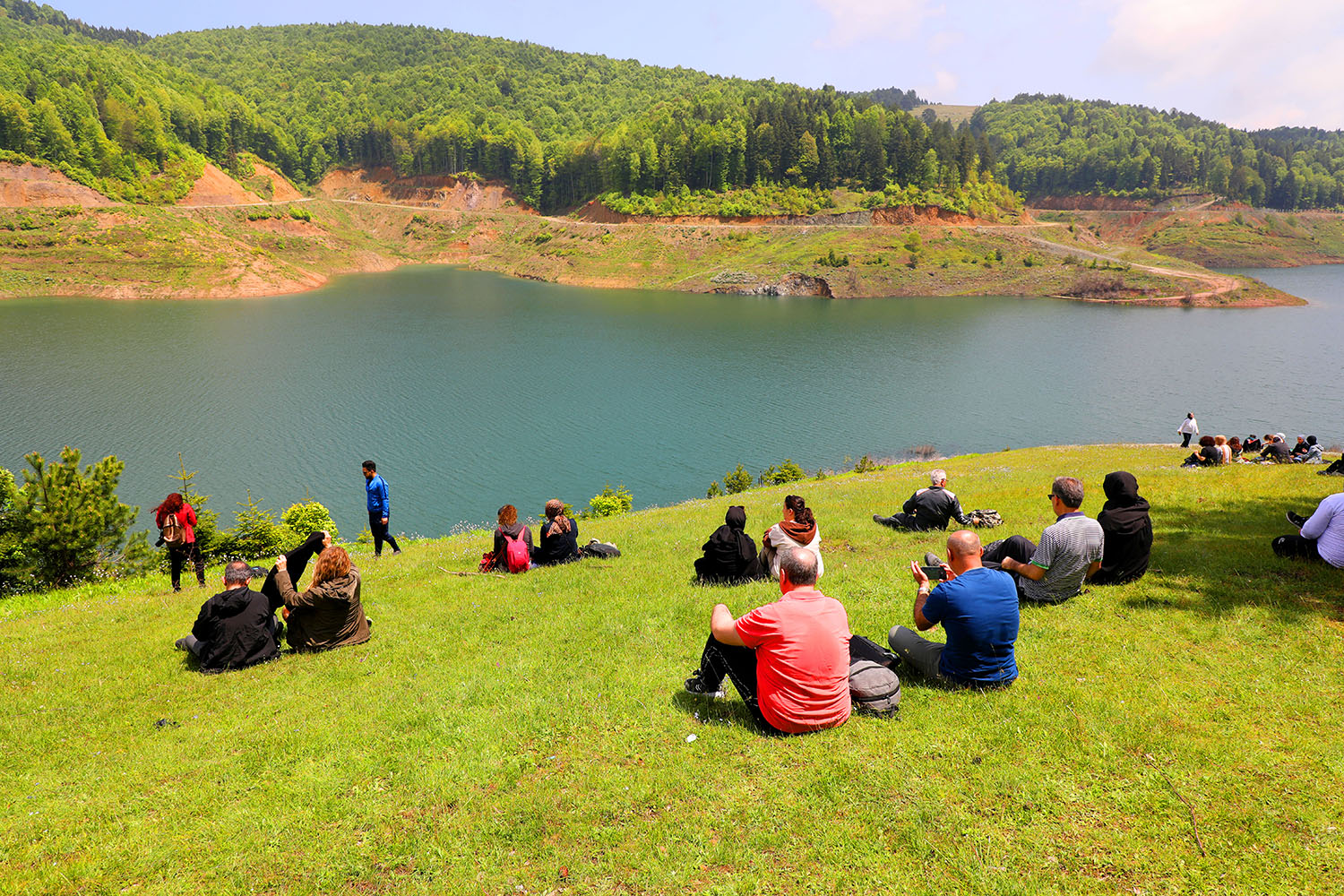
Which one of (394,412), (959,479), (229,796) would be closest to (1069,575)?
(229,796)

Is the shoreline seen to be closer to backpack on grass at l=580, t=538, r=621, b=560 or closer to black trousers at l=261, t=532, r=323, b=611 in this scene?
backpack on grass at l=580, t=538, r=621, b=560

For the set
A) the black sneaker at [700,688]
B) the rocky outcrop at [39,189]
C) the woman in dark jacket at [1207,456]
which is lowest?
the woman in dark jacket at [1207,456]

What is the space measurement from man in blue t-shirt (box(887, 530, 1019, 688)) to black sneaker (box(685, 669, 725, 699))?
106 inches

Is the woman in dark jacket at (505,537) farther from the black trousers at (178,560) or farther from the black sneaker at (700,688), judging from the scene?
the black trousers at (178,560)

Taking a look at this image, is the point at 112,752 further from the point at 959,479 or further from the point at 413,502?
the point at 413,502

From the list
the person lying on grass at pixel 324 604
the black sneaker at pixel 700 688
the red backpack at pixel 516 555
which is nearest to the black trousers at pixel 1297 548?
the black sneaker at pixel 700 688

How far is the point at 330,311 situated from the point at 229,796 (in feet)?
332

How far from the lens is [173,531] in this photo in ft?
50.8

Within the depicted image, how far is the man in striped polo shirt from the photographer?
10086mm

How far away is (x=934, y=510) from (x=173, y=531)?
742 inches

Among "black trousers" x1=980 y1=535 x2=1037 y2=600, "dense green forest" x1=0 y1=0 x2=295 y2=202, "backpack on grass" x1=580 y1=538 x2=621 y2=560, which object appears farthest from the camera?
"dense green forest" x1=0 y1=0 x2=295 y2=202

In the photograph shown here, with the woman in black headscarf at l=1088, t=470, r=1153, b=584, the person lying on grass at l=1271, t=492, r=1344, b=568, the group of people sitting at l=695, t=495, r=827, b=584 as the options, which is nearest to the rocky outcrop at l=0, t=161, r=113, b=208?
the group of people sitting at l=695, t=495, r=827, b=584

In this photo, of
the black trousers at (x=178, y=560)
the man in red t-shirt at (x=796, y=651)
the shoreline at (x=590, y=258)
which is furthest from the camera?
the shoreline at (x=590, y=258)

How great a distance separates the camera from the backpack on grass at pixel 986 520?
16.5m
